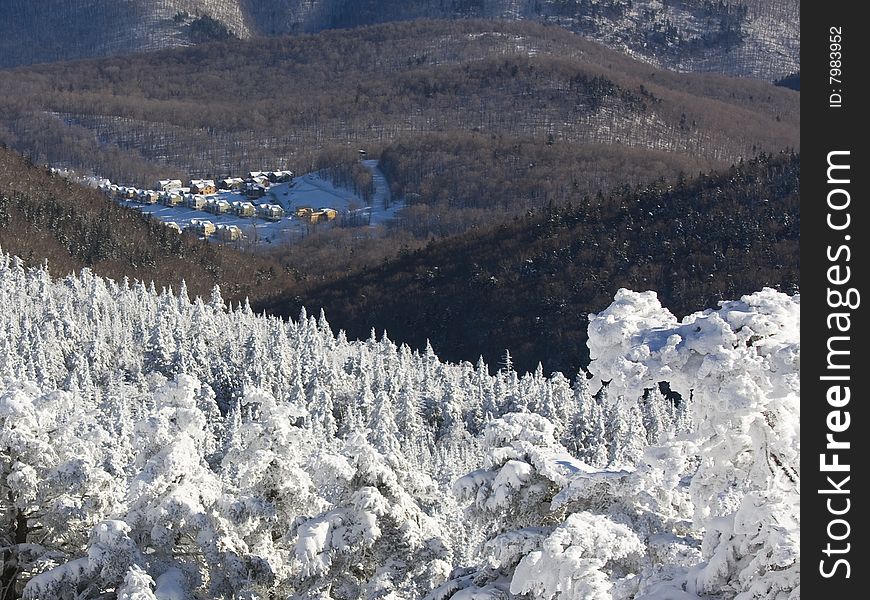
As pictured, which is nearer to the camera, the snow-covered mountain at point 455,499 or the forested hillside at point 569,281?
the snow-covered mountain at point 455,499

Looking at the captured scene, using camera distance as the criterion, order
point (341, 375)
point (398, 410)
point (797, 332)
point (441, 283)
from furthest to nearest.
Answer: point (441, 283) < point (341, 375) < point (398, 410) < point (797, 332)

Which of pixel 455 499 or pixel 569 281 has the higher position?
pixel 455 499

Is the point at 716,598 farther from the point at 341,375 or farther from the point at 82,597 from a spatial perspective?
the point at 341,375

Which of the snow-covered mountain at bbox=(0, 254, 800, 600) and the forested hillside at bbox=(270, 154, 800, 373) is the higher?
the snow-covered mountain at bbox=(0, 254, 800, 600)

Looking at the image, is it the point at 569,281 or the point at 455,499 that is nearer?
the point at 455,499

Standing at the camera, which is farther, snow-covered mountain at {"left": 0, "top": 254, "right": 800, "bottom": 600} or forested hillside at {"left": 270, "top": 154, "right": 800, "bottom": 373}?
forested hillside at {"left": 270, "top": 154, "right": 800, "bottom": 373}

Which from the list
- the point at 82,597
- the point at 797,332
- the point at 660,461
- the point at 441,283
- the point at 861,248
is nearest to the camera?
the point at 861,248

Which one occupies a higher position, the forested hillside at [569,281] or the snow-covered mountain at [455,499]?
the snow-covered mountain at [455,499]

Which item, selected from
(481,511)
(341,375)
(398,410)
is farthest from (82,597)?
(341,375)
